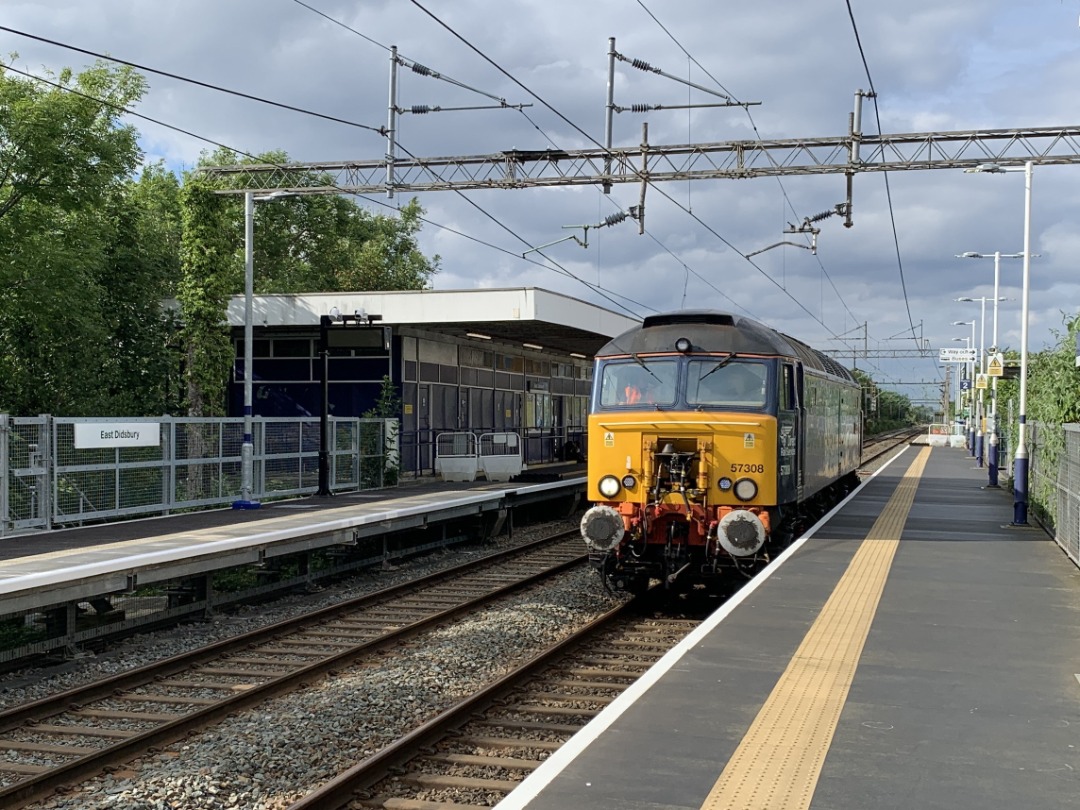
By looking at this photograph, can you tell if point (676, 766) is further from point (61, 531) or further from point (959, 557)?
point (61, 531)

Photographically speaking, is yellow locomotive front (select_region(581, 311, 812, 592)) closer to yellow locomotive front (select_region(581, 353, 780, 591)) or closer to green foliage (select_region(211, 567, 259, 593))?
yellow locomotive front (select_region(581, 353, 780, 591))

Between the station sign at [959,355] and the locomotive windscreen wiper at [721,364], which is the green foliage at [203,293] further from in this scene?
the station sign at [959,355]

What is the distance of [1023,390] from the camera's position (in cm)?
1945

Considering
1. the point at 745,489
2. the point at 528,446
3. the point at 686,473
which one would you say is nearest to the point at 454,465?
the point at 528,446

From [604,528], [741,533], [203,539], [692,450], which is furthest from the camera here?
[203,539]

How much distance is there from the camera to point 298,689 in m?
9.34

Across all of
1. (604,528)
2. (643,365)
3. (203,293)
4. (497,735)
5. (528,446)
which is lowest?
(497,735)

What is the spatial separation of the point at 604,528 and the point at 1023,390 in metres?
10.8

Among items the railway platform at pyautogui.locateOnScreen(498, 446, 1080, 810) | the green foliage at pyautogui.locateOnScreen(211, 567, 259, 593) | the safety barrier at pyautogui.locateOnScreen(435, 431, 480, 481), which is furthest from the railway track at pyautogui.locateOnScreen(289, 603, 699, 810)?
the safety barrier at pyautogui.locateOnScreen(435, 431, 480, 481)

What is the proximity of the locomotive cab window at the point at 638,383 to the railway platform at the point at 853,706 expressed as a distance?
2729 mm

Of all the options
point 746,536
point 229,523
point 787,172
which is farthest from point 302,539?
point 787,172

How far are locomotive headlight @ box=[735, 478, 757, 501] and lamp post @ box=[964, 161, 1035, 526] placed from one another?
7077 mm

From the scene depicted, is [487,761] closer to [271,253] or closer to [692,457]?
[692,457]

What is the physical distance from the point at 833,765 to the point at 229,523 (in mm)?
12209
